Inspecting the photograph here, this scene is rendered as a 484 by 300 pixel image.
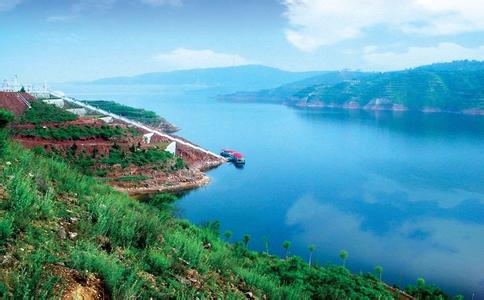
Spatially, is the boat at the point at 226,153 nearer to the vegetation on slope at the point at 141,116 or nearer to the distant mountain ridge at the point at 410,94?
the vegetation on slope at the point at 141,116

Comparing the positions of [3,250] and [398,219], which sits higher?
[3,250]

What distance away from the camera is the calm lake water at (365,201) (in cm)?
1560

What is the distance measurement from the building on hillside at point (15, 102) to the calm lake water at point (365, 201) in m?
15.2

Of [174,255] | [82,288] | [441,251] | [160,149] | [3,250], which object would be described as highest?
[3,250]

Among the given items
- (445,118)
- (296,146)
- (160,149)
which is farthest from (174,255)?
(445,118)

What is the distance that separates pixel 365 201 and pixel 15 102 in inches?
1076

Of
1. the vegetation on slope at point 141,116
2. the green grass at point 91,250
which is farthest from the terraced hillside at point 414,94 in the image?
the green grass at point 91,250

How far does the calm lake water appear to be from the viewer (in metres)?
15.6

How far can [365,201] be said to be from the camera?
22.8m

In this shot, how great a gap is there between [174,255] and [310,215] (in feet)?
54.8

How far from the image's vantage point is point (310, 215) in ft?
66.1

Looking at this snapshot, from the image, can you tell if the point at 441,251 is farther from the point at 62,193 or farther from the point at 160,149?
the point at 160,149

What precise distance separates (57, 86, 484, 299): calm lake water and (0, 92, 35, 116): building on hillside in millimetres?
15228

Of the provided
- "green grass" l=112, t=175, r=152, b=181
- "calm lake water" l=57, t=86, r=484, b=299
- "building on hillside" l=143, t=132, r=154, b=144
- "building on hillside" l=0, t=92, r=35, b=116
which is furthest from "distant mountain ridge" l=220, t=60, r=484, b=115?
"building on hillside" l=0, t=92, r=35, b=116
